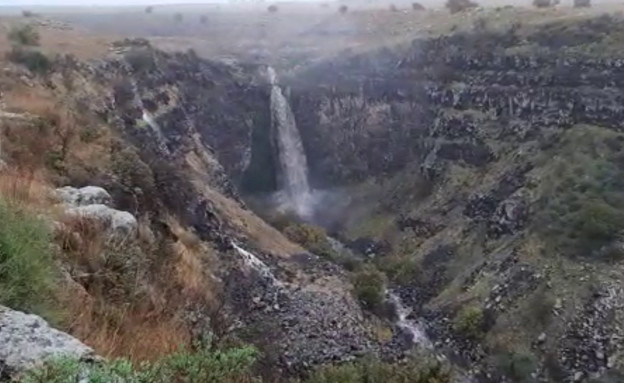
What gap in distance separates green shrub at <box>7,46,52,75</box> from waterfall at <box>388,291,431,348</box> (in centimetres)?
1804

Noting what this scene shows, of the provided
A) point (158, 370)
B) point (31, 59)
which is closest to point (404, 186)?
point (31, 59)

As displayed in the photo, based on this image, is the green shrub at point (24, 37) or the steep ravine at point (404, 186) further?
the green shrub at point (24, 37)

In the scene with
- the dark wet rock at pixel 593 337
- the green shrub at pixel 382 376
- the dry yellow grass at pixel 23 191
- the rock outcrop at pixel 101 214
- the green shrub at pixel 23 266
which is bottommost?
the dark wet rock at pixel 593 337

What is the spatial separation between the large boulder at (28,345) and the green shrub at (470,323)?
26.5m

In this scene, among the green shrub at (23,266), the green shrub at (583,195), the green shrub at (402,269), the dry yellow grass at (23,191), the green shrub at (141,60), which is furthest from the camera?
the green shrub at (141,60)

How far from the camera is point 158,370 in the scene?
15.1 ft

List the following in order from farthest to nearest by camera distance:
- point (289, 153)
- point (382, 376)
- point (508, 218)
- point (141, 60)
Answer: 1. point (289, 153)
2. point (141, 60)
3. point (508, 218)
4. point (382, 376)

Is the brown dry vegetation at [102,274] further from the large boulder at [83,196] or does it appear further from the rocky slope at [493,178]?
the rocky slope at [493,178]

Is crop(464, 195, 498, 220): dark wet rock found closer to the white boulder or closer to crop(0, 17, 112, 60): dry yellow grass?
crop(0, 17, 112, 60): dry yellow grass

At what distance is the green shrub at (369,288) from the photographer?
2889 cm

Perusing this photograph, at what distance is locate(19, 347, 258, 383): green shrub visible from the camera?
150 inches

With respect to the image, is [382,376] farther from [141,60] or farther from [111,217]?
[141,60]

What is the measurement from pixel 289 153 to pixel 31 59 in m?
22.9

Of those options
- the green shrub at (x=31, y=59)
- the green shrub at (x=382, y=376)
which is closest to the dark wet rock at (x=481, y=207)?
the green shrub at (x=31, y=59)
